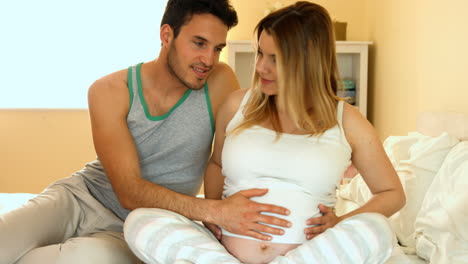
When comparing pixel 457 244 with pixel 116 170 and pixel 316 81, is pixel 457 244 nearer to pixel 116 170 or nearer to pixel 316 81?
pixel 316 81

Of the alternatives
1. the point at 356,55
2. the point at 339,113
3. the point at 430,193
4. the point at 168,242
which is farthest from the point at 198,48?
the point at 356,55

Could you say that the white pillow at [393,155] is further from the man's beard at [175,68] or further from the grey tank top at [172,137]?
the man's beard at [175,68]

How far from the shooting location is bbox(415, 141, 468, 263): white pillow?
1560 millimetres

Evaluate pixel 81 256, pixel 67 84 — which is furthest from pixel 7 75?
pixel 81 256

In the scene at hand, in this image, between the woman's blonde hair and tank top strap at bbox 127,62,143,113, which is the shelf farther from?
the woman's blonde hair

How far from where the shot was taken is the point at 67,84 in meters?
4.17

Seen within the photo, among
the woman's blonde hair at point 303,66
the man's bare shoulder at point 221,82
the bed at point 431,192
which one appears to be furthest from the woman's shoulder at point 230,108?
the bed at point 431,192

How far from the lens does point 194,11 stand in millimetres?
1926

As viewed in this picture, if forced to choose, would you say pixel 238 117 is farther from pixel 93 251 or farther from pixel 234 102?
pixel 93 251

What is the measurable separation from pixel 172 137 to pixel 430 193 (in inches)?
33.5

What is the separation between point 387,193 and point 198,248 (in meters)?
0.57

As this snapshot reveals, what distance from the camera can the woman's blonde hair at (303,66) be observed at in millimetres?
1602

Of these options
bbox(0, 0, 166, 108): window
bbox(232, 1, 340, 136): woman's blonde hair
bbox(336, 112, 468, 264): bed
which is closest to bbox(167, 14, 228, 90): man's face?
bbox(232, 1, 340, 136): woman's blonde hair

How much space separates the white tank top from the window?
268 cm
